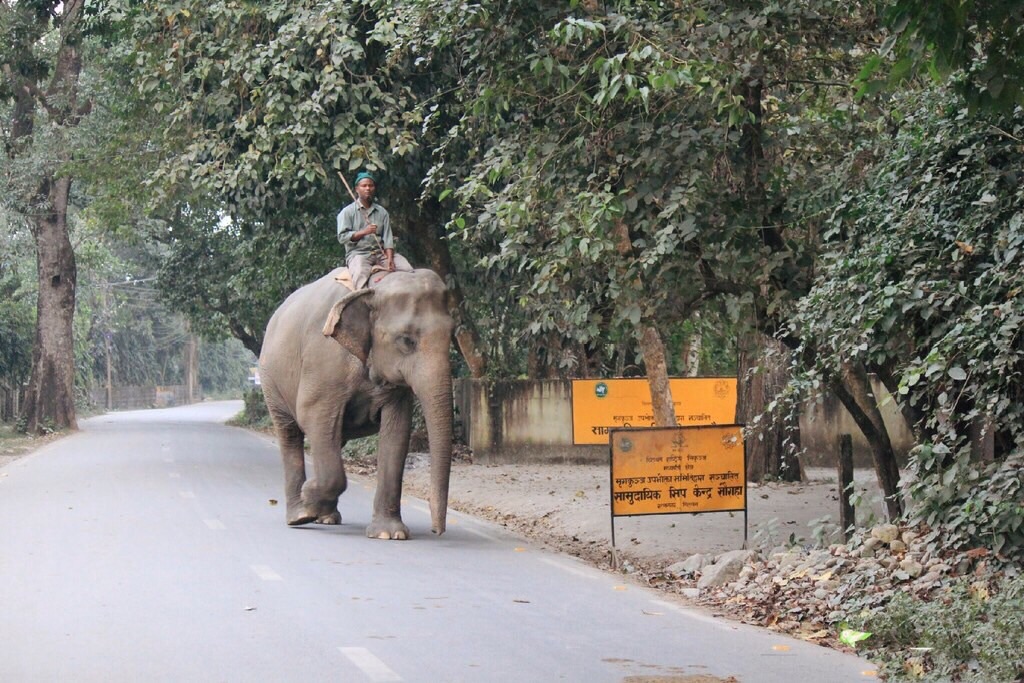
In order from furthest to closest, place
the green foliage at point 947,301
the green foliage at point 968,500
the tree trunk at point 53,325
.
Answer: the tree trunk at point 53,325, the green foliage at point 947,301, the green foliage at point 968,500

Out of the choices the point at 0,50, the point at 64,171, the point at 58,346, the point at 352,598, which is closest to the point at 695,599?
the point at 352,598

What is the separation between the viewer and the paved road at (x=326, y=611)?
7125 millimetres

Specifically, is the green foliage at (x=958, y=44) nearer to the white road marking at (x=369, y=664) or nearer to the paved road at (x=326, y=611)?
the paved road at (x=326, y=611)

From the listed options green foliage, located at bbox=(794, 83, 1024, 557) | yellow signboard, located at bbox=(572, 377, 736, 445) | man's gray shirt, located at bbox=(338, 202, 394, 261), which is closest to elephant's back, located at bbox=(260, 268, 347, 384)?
man's gray shirt, located at bbox=(338, 202, 394, 261)

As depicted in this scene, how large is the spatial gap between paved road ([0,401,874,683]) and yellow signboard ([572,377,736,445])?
16.7ft

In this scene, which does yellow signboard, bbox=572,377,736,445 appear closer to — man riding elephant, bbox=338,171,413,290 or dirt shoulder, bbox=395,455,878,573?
dirt shoulder, bbox=395,455,878,573

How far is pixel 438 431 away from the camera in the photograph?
1204cm

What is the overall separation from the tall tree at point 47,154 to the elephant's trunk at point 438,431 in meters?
16.3

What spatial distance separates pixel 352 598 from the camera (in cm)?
920

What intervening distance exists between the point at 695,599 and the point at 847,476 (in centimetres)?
175

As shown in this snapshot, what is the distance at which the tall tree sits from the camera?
29.6 m

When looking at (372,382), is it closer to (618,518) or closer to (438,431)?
(438,431)

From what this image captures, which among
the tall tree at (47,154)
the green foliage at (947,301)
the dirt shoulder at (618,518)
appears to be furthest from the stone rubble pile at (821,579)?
the tall tree at (47,154)

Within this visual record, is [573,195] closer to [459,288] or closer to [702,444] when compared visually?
[702,444]
